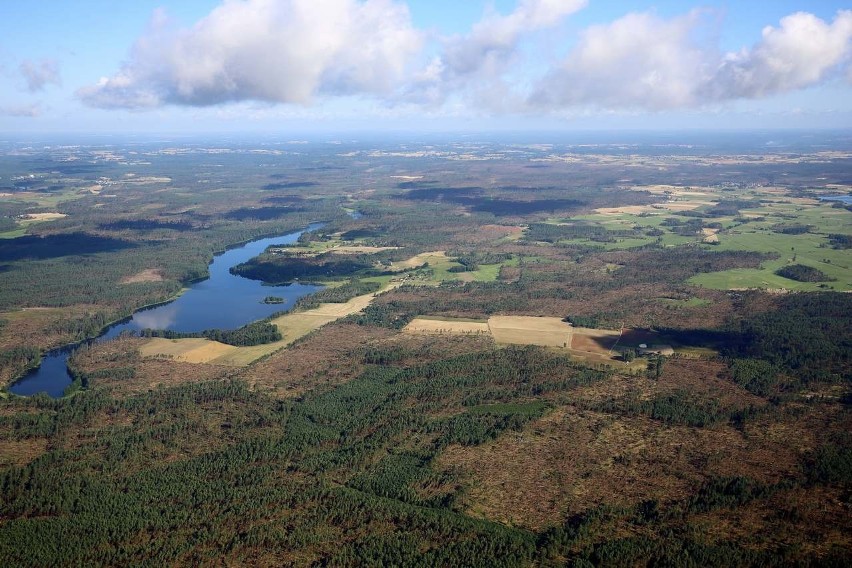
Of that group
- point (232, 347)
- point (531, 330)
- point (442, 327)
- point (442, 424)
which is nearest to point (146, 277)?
point (232, 347)

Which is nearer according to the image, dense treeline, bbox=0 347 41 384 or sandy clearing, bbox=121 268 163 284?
dense treeline, bbox=0 347 41 384

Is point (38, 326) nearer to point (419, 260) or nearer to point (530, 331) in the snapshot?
point (530, 331)

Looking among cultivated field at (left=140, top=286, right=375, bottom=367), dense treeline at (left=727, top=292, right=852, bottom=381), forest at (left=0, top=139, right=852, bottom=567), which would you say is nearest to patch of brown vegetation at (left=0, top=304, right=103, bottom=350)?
forest at (left=0, top=139, right=852, bottom=567)

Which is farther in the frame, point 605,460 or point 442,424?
point 442,424

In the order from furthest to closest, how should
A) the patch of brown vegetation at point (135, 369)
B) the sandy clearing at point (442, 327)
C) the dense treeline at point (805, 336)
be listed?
1. the sandy clearing at point (442, 327)
2. the dense treeline at point (805, 336)
3. the patch of brown vegetation at point (135, 369)

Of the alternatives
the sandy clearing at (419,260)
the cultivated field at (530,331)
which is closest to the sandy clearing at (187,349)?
the cultivated field at (530,331)

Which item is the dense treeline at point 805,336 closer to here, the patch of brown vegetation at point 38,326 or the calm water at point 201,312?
the calm water at point 201,312

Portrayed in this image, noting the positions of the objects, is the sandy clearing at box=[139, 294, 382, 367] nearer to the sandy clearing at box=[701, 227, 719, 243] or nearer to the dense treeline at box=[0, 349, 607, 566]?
the dense treeline at box=[0, 349, 607, 566]
